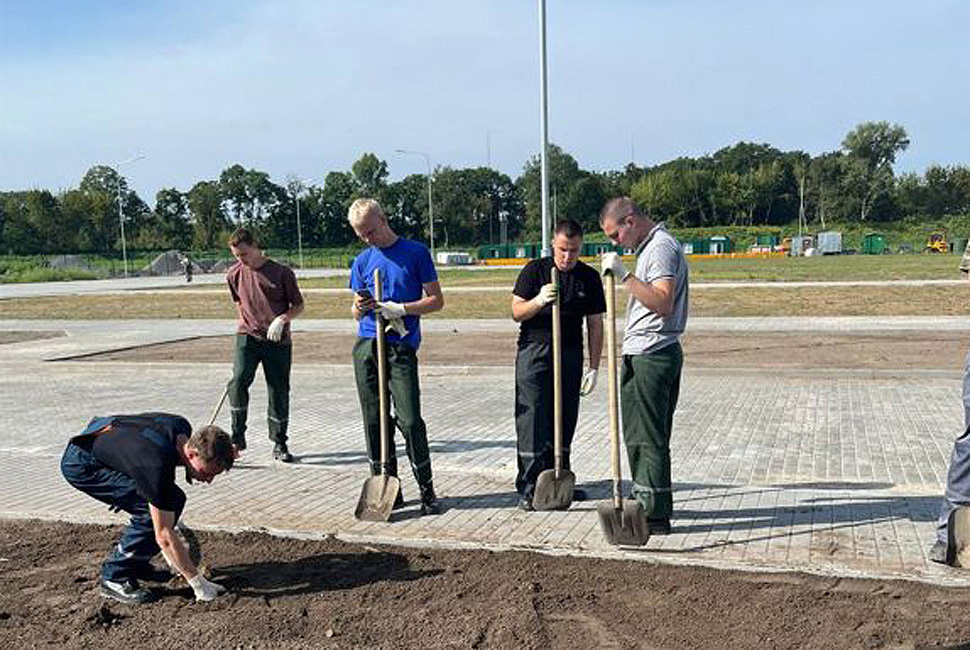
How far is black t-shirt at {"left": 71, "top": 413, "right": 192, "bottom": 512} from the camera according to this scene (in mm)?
3781

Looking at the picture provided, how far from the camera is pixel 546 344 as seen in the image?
525 cm

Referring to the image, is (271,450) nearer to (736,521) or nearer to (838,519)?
(736,521)

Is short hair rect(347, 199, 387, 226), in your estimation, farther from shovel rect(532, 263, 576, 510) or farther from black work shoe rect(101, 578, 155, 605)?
black work shoe rect(101, 578, 155, 605)

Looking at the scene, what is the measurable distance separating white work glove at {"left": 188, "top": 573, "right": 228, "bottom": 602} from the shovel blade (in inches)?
78.2

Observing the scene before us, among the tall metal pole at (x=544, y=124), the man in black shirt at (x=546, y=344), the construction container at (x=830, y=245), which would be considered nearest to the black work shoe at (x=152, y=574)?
the man in black shirt at (x=546, y=344)

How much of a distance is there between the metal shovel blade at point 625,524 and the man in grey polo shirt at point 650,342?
202 mm

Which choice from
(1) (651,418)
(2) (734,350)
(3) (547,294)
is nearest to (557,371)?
(3) (547,294)

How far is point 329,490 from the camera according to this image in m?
5.89

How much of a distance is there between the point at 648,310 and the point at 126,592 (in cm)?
291

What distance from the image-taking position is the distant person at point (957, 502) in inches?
163

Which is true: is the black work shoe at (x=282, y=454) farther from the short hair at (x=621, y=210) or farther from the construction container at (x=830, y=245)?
the construction container at (x=830, y=245)

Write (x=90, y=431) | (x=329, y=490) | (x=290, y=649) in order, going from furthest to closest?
1. (x=329, y=490)
2. (x=90, y=431)
3. (x=290, y=649)

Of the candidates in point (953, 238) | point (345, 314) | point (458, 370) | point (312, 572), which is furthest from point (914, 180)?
point (312, 572)

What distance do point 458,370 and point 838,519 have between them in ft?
22.8
